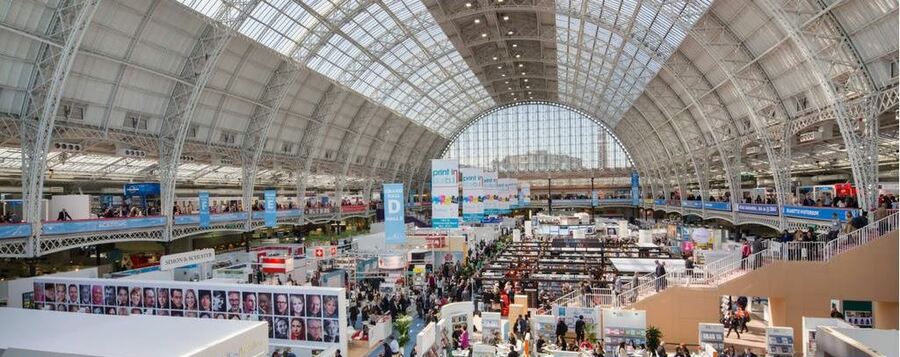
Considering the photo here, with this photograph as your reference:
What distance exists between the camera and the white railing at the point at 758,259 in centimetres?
1683

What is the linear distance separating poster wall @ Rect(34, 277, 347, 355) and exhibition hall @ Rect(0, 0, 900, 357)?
0.19 ft

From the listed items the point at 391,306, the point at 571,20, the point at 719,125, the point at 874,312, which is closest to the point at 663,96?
the point at 719,125

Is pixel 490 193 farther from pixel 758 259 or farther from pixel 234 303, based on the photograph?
pixel 234 303

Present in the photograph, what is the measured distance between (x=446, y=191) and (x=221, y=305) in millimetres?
9337

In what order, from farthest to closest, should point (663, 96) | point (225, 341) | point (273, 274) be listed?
point (663, 96)
point (273, 274)
point (225, 341)

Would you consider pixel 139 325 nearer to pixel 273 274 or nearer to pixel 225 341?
pixel 225 341

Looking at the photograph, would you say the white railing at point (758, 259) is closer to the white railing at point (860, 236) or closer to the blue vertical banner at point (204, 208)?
the white railing at point (860, 236)

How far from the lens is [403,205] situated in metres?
22.1

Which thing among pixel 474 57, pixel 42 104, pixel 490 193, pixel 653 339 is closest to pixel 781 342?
pixel 653 339

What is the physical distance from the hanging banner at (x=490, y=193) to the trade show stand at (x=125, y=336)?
62.9 ft

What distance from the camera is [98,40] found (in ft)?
73.4

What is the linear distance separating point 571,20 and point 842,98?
64.9 ft

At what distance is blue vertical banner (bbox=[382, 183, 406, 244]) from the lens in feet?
71.1

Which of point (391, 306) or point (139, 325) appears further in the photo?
point (391, 306)
